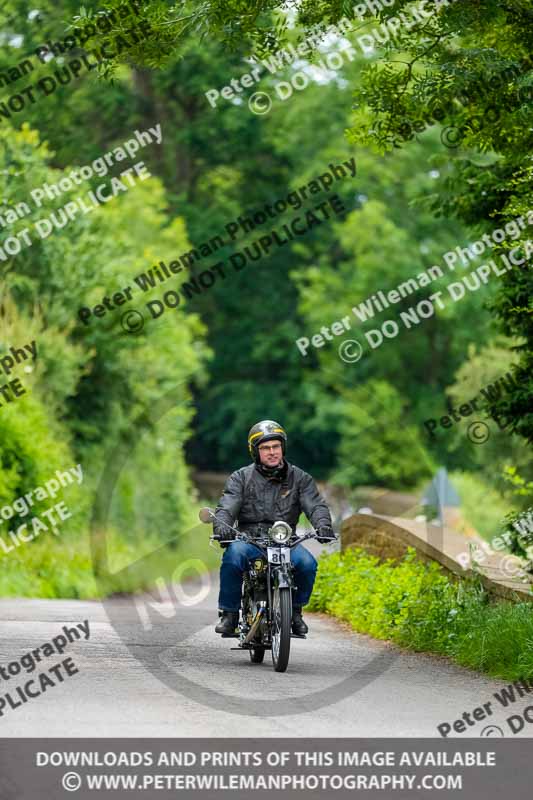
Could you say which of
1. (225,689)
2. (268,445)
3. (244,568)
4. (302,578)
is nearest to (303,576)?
(302,578)

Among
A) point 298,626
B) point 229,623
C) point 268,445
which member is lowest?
point 298,626

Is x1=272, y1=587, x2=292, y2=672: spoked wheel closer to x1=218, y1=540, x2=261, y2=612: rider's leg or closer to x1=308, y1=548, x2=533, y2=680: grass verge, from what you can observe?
x1=218, y1=540, x2=261, y2=612: rider's leg

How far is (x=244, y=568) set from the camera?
11836 millimetres

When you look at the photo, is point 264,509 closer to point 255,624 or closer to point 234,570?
point 234,570

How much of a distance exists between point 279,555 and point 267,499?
2.03 ft

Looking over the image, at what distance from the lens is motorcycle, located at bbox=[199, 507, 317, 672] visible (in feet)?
37.0

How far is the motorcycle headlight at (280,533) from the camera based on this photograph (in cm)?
1161

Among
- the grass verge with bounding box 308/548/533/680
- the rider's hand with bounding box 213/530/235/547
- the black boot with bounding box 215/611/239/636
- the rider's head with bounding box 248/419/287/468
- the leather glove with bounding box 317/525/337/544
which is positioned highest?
Answer: the rider's head with bounding box 248/419/287/468

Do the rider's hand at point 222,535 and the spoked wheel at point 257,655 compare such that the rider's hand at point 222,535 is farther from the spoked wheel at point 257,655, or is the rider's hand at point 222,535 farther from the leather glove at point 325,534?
the spoked wheel at point 257,655

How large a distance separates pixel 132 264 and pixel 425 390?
92.4 ft

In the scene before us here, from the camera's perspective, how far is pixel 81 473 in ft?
83.7

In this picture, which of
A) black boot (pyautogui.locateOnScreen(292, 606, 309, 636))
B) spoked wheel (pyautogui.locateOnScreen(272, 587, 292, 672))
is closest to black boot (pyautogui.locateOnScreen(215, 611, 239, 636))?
spoked wheel (pyautogui.locateOnScreen(272, 587, 292, 672))

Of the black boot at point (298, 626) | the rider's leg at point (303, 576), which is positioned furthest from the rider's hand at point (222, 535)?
the black boot at point (298, 626)
